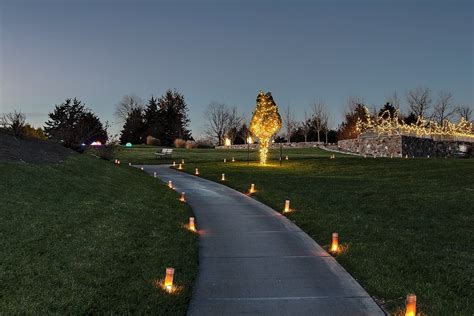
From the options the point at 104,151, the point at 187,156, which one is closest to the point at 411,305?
the point at 104,151

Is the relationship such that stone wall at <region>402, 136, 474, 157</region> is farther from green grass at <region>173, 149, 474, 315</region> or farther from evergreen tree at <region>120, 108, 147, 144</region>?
evergreen tree at <region>120, 108, 147, 144</region>

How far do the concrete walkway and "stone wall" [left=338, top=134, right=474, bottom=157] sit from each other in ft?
137

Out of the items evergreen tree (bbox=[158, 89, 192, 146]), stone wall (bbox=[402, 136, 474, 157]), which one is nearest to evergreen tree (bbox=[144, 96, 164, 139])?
evergreen tree (bbox=[158, 89, 192, 146])

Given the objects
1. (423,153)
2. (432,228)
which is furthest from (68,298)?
(423,153)

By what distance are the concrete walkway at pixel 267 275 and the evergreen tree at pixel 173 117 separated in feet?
275

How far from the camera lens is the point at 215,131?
122812 millimetres

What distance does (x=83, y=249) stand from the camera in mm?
8508

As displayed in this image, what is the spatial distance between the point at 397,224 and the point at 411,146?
42799mm

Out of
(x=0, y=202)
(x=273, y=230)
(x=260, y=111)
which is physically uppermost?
(x=260, y=111)

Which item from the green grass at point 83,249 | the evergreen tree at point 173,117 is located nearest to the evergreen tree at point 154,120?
the evergreen tree at point 173,117

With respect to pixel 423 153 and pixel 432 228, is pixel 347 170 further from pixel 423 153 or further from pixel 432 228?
pixel 423 153

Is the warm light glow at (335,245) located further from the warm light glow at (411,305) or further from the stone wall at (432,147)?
the stone wall at (432,147)

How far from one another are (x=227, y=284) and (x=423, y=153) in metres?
51.1

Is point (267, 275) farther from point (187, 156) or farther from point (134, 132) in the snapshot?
point (134, 132)
